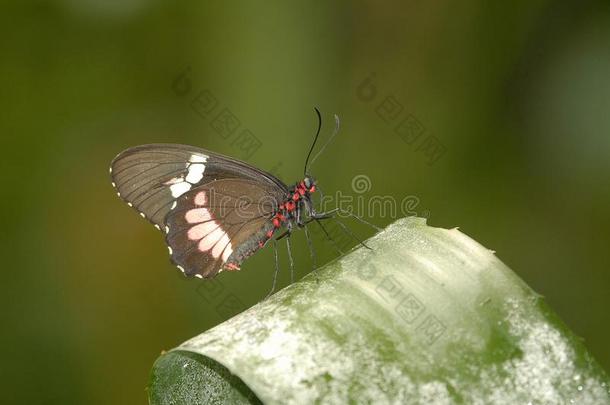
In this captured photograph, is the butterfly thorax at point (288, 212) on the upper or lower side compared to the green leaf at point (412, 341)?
upper

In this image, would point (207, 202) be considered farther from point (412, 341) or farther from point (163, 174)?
point (412, 341)

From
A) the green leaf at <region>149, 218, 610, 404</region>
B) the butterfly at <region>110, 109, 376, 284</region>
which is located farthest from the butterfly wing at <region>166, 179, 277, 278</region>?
the green leaf at <region>149, 218, 610, 404</region>

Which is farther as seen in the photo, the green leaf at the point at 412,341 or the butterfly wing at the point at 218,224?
the butterfly wing at the point at 218,224

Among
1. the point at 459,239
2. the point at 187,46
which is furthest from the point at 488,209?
the point at 459,239

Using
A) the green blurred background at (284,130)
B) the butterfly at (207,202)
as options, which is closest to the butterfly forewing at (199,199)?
the butterfly at (207,202)

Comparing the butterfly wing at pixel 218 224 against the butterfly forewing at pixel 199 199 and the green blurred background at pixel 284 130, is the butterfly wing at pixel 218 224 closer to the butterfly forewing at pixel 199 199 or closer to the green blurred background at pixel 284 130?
the butterfly forewing at pixel 199 199

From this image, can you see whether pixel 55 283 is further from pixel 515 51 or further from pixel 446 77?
pixel 515 51

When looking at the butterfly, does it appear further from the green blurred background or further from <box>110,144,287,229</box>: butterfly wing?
the green blurred background
